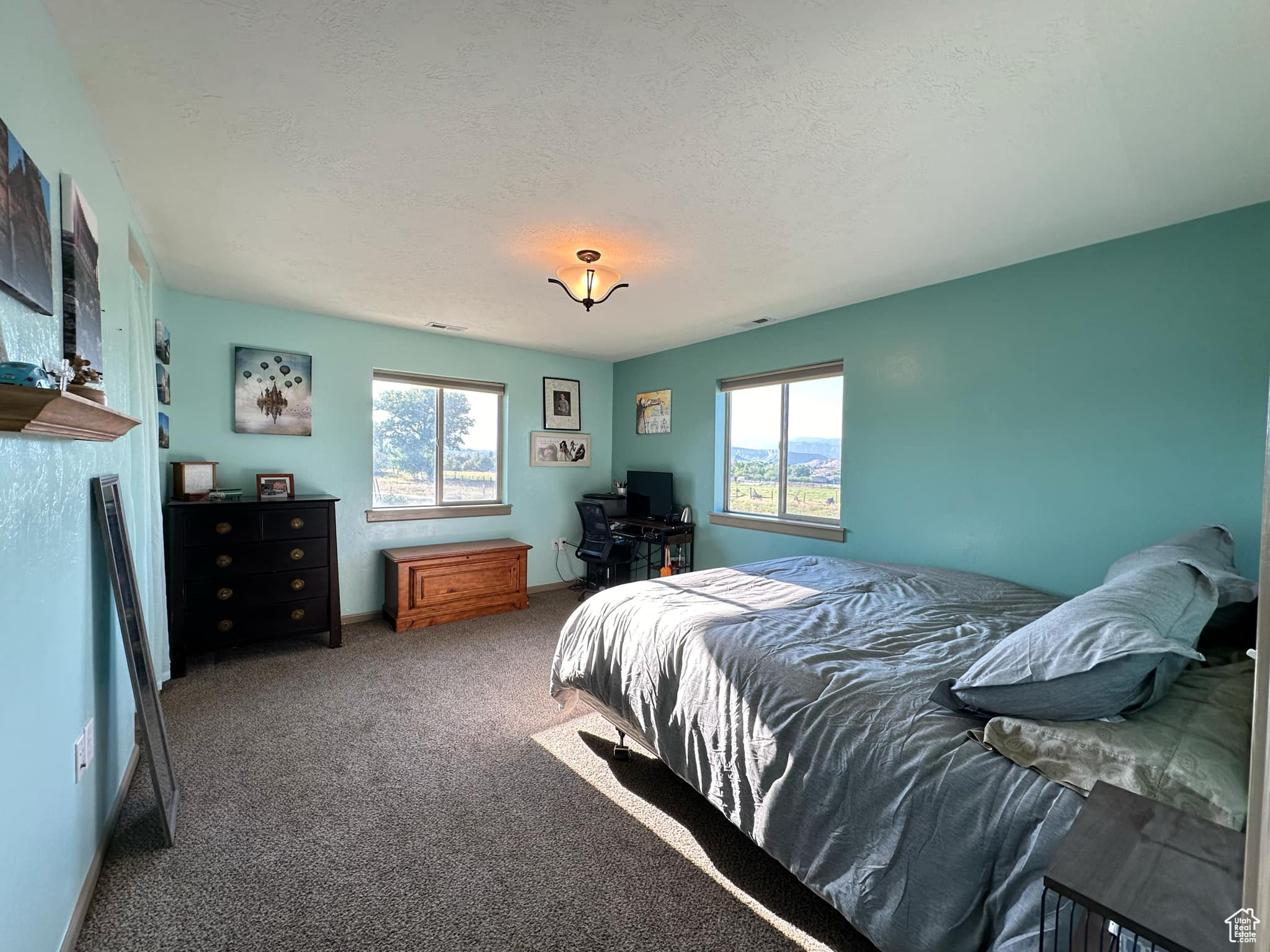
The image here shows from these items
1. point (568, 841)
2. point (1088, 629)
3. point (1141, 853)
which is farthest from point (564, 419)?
point (1141, 853)

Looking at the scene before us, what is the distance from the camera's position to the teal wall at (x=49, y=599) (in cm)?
112

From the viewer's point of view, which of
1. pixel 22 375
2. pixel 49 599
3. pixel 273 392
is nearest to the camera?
pixel 22 375

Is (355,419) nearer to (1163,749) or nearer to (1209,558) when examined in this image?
(1163,749)

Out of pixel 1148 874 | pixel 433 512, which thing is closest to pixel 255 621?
pixel 433 512

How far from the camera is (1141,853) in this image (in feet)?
2.76

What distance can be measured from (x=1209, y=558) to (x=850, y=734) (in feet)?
5.40

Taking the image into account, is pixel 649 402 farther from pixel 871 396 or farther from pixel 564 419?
pixel 871 396

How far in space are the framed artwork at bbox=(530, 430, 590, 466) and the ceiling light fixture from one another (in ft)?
8.14

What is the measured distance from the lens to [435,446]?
4793 millimetres

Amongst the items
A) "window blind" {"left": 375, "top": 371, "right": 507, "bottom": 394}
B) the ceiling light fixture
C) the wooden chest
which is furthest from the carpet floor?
"window blind" {"left": 375, "top": 371, "right": 507, "bottom": 394}

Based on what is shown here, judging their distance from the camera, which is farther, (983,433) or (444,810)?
(983,433)

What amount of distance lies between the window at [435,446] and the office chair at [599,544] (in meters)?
0.83

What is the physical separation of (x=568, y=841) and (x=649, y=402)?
4043 millimetres

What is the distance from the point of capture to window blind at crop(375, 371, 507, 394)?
4461 mm
